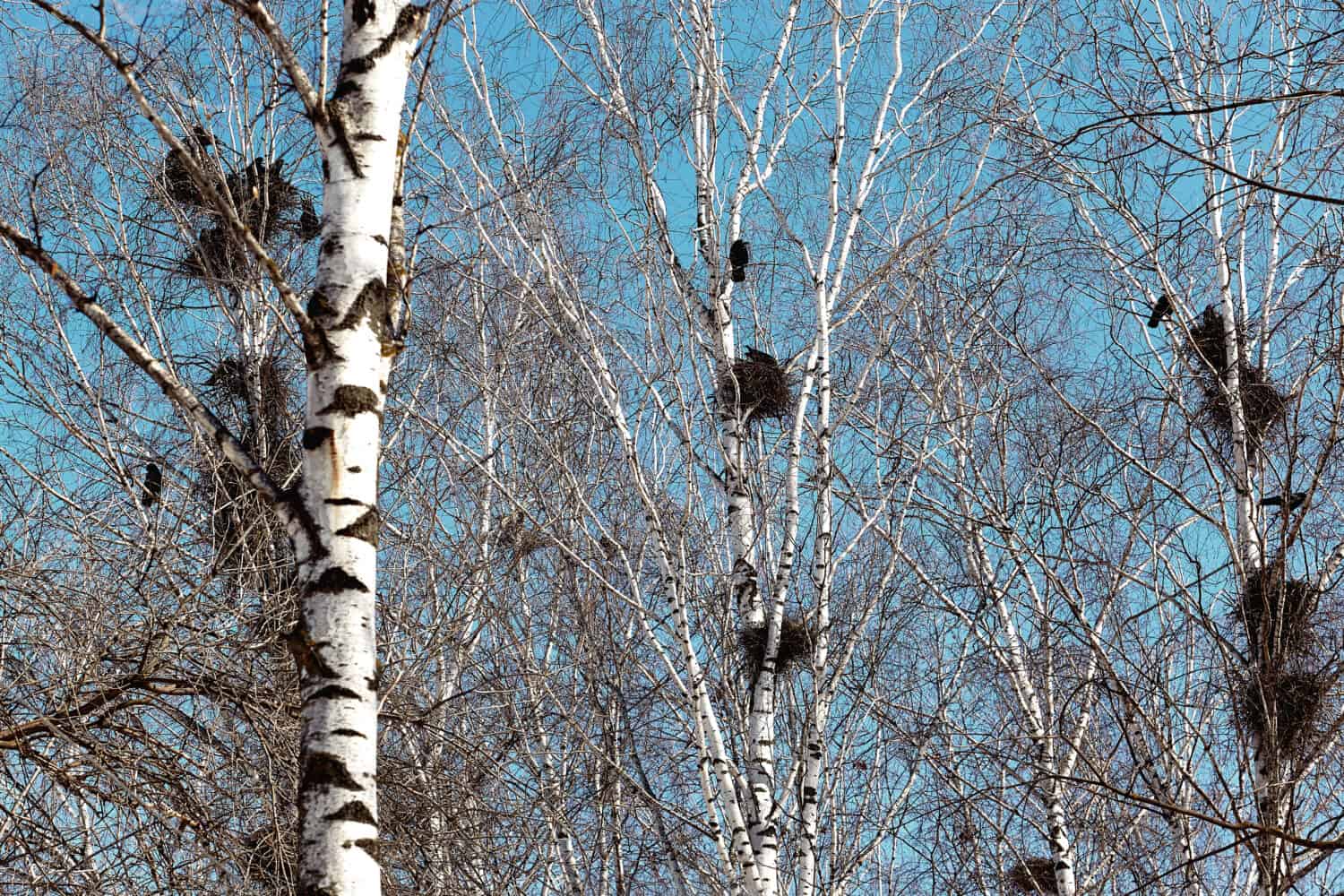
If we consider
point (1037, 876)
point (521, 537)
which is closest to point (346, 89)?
point (521, 537)

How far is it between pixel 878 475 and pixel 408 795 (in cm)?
416

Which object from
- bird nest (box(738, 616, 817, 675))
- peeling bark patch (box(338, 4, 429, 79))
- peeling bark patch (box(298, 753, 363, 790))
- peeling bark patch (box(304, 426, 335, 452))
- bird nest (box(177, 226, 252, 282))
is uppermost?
bird nest (box(177, 226, 252, 282))

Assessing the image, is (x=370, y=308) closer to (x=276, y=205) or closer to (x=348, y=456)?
(x=348, y=456)

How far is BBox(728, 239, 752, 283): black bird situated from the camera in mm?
8523

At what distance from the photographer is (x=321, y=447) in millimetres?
3053

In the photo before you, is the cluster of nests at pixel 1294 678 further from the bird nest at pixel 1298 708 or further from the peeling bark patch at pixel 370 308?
the peeling bark patch at pixel 370 308

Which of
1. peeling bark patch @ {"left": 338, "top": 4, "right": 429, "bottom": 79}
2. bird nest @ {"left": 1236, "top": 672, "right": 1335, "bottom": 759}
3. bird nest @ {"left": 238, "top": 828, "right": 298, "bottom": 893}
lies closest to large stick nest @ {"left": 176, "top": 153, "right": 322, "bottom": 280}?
bird nest @ {"left": 238, "top": 828, "right": 298, "bottom": 893}

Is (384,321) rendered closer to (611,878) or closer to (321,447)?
(321,447)

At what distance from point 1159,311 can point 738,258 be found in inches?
103

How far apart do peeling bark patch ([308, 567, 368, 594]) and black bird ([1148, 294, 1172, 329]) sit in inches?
246

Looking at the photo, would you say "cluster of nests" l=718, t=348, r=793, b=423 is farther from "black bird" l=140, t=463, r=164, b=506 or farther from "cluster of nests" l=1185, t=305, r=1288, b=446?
"black bird" l=140, t=463, r=164, b=506

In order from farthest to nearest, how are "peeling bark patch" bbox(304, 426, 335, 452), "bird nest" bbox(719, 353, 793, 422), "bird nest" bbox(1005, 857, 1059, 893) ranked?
"bird nest" bbox(1005, 857, 1059, 893), "bird nest" bbox(719, 353, 793, 422), "peeling bark patch" bbox(304, 426, 335, 452)

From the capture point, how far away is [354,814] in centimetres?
276

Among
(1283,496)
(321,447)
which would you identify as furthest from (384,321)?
(1283,496)
